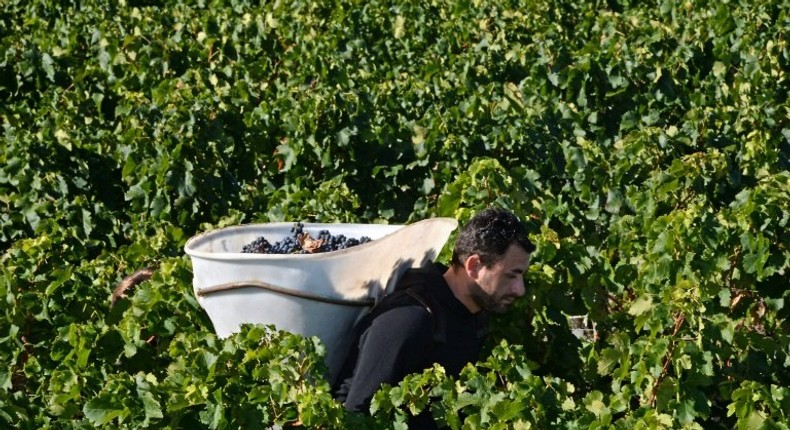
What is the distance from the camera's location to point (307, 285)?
3.66 meters

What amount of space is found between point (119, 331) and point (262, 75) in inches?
144

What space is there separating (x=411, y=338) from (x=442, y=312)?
0.19m

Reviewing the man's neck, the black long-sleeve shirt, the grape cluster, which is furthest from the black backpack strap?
the grape cluster

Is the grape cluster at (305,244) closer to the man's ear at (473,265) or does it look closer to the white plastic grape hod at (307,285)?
the white plastic grape hod at (307,285)

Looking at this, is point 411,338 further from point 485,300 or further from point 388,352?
point 485,300

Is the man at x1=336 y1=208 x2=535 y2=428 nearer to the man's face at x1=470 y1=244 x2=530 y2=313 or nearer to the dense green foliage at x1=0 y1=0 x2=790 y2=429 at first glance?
the man's face at x1=470 y1=244 x2=530 y2=313

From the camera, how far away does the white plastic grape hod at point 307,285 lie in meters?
3.63

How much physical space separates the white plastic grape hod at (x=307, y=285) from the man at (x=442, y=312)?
64 mm

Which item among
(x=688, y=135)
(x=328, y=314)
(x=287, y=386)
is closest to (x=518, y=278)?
(x=328, y=314)

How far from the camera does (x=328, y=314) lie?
3721 mm

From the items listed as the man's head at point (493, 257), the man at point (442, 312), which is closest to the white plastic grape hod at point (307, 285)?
the man at point (442, 312)

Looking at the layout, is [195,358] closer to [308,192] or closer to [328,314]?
[328,314]

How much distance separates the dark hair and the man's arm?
26cm

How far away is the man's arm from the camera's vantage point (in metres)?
3.56
